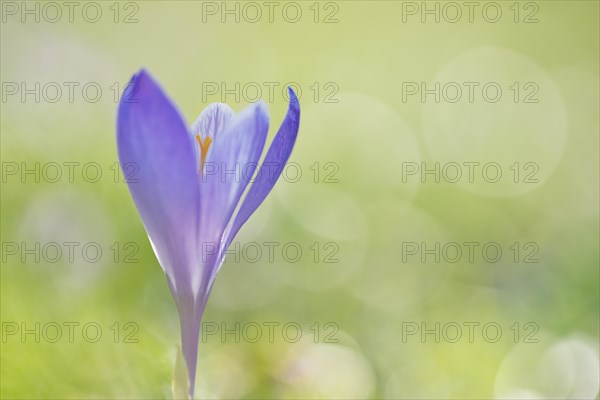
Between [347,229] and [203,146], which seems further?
[347,229]

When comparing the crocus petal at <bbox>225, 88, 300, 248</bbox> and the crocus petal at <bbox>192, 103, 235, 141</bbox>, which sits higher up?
the crocus petal at <bbox>192, 103, 235, 141</bbox>

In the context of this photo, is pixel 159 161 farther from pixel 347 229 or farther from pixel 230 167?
pixel 347 229

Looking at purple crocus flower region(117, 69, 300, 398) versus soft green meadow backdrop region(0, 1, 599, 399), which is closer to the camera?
purple crocus flower region(117, 69, 300, 398)

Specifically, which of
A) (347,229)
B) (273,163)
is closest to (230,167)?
(273,163)

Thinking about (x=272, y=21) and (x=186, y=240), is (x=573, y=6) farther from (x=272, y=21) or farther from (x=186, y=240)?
(x=186, y=240)

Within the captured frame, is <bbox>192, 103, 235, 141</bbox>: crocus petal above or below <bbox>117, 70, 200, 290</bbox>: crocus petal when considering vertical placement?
above
